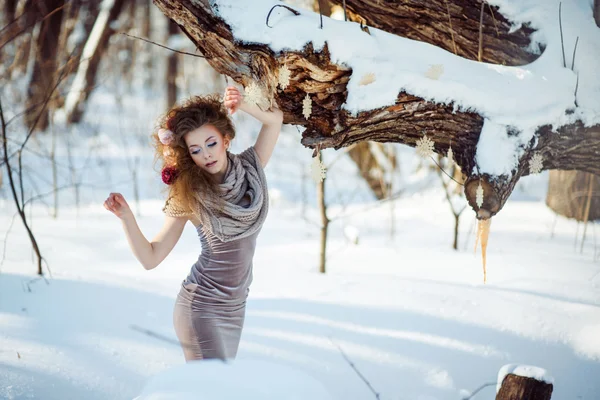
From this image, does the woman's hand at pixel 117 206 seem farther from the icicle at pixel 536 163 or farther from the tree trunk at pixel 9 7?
the tree trunk at pixel 9 7

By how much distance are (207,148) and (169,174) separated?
0.59ft

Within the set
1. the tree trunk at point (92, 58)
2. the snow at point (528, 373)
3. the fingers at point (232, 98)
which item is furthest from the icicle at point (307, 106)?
the tree trunk at point (92, 58)

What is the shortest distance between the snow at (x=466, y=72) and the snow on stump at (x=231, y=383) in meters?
1.04

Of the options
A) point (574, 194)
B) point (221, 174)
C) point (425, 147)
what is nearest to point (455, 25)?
point (425, 147)

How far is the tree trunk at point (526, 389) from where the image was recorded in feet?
5.35

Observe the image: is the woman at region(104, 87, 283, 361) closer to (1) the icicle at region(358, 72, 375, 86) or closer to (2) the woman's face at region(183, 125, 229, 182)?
(2) the woman's face at region(183, 125, 229, 182)

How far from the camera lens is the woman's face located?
1.91 m

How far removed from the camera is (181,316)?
1.96 meters

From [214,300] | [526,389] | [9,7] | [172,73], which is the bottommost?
[526,389]

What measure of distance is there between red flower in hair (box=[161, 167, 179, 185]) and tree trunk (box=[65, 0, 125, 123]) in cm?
584

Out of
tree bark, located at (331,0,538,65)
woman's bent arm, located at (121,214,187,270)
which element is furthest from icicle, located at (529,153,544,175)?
woman's bent arm, located at (121,214,187,270)

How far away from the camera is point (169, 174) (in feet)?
6.34

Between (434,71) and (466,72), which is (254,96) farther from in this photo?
(466,72)

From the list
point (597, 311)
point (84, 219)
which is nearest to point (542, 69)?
point (597, 311)
